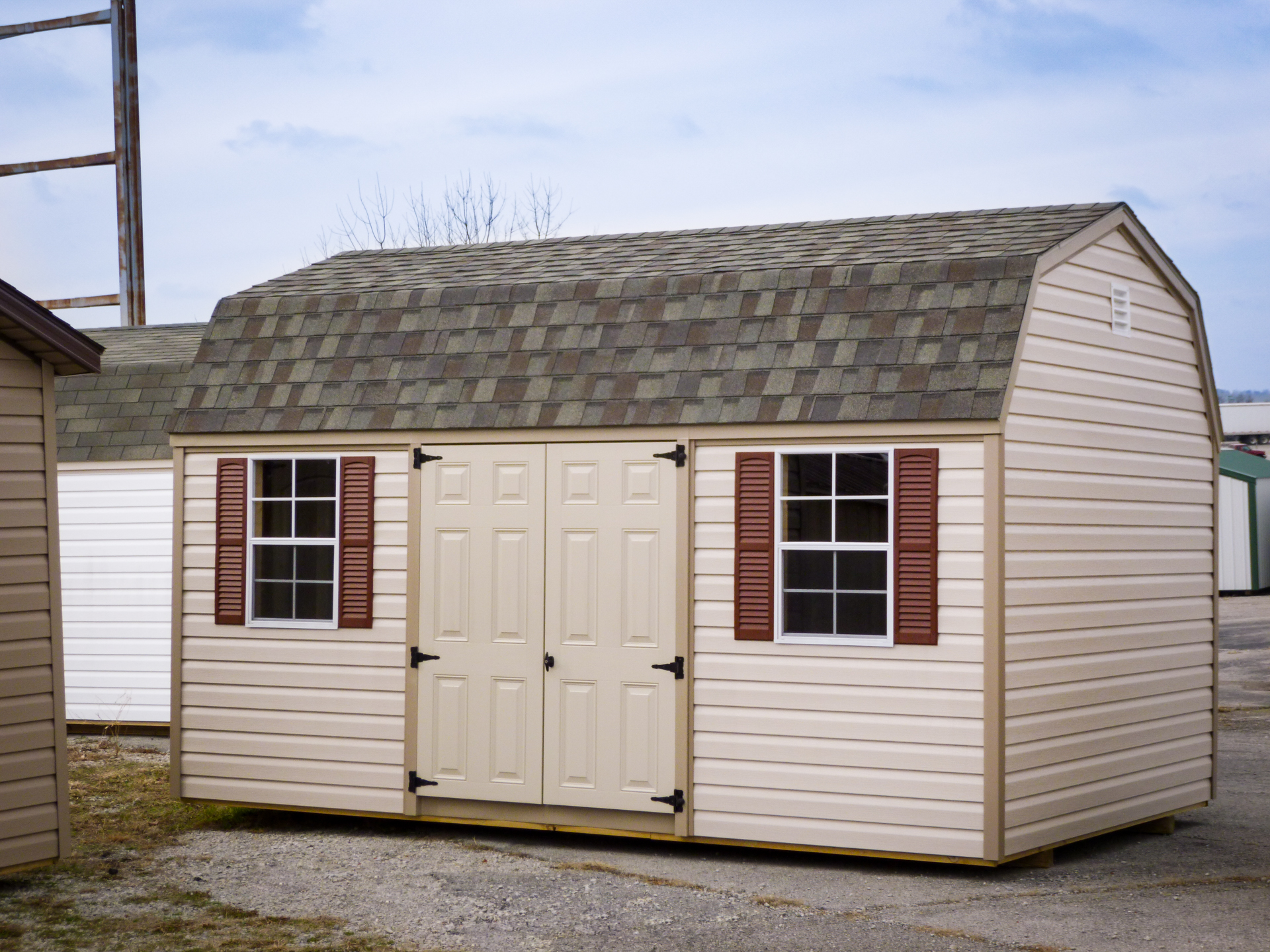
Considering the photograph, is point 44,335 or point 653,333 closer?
point 44,335

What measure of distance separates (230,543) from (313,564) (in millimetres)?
560

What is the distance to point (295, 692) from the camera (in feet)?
28.2

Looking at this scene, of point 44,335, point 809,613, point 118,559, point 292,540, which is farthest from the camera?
point 118,559

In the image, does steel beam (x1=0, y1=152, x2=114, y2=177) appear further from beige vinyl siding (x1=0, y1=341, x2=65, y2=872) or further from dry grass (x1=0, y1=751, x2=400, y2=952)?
beige vinyl siding (x1=0, y1=341, x2=65, y2=872)

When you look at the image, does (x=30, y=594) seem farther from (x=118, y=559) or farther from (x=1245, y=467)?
(x=1245, y=467)

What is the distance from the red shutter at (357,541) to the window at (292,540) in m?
0.12

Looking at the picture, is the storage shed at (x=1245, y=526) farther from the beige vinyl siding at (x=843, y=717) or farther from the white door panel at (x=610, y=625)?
the white door panel at (x=610, y=625)

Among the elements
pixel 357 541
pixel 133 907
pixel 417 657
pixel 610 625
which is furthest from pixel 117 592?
pixel 610 625

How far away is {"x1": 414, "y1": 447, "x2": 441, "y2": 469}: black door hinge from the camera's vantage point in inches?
330

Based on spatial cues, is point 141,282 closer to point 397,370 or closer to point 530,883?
point 397,370

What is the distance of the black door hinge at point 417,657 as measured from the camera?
27.3ft

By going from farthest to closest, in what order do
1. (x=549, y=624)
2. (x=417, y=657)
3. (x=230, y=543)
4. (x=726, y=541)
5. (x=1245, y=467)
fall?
(x=1245, y=467)
(x=230, y=543)
(x=417, y=657)
(x=549, y=624)
(x=726, y=541)

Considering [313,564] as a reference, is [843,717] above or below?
below

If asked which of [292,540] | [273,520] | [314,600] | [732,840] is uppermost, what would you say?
[273,520]
